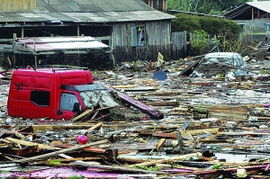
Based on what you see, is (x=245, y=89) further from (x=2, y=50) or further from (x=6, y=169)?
(x=6, y=169)

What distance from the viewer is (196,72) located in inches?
1435

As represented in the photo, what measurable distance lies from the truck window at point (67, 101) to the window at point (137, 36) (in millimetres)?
29652

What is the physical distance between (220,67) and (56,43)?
9.34m

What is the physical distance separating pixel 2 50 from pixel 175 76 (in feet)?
30.1

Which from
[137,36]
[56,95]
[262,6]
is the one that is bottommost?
[137,36]

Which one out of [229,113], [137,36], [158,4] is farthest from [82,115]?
[158,4]

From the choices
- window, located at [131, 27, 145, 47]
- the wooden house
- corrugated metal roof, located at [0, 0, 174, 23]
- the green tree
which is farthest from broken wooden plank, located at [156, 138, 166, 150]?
the green tree

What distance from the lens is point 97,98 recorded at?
67.3 feet

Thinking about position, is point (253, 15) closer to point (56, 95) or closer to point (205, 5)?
point (205, 5)

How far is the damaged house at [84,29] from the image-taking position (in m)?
40.9

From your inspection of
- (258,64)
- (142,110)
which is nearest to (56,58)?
(258,64)

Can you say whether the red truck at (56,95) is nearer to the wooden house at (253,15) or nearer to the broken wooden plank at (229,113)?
the broken wooden plank at (229,113)

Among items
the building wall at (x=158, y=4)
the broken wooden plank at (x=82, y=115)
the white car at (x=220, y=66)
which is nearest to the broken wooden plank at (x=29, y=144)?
the broken wooden plank at (x=82, y=115)

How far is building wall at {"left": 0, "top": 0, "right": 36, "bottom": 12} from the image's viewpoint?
44.5 meters
